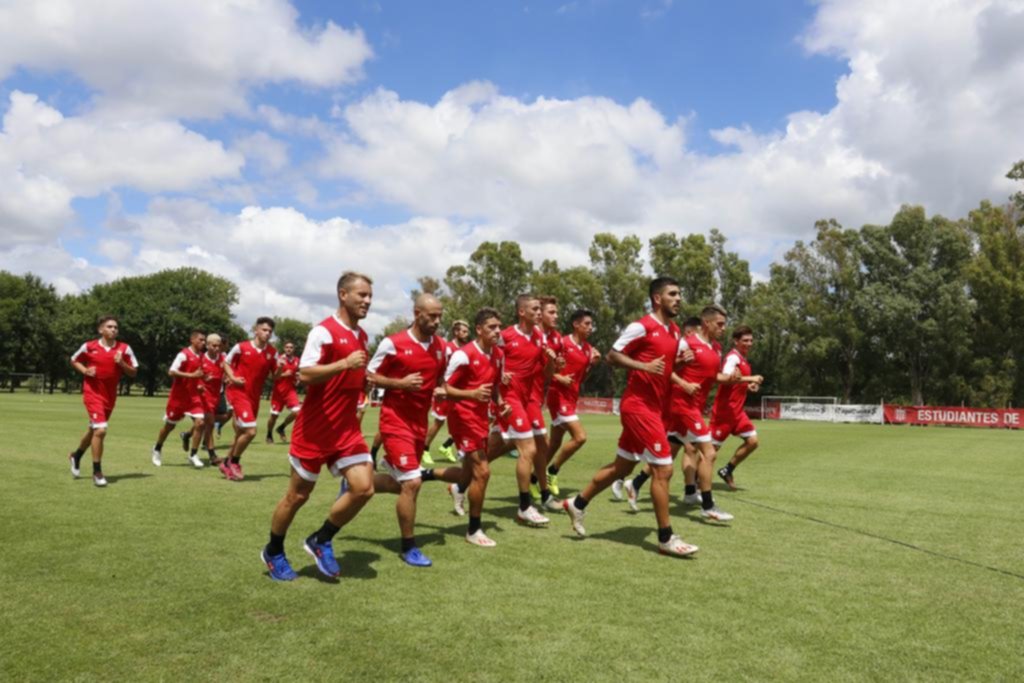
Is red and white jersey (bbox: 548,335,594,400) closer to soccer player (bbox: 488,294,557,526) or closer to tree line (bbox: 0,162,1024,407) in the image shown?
soccer player (bbox: 488,294,557,526)

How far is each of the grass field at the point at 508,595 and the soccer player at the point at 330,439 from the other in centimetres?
26

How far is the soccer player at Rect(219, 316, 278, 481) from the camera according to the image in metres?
11.8

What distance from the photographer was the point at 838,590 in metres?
5.87

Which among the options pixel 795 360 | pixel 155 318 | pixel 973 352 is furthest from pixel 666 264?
pixel 155 318

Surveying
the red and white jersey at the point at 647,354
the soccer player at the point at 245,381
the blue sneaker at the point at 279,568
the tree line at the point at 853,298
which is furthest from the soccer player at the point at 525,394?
the tree line at the point at 853,298

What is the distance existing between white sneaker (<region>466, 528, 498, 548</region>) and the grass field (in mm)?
163

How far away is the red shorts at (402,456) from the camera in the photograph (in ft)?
22.2

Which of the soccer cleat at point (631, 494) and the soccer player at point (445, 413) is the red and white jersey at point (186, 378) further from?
the soccer cleat at point (631, 494)

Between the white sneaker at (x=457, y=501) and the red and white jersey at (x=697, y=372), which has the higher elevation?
the red and white jersey at (x=697, y=372)

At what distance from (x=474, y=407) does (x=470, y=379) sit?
1.02 ft

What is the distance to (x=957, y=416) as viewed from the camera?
41188mm

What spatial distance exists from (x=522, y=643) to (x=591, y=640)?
456mm

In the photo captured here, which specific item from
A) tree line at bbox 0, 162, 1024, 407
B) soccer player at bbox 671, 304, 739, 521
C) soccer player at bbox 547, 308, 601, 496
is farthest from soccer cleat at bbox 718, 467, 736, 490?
tree line at bbox 0, 162, 1024, 407

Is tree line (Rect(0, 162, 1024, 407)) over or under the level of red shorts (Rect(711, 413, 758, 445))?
over
